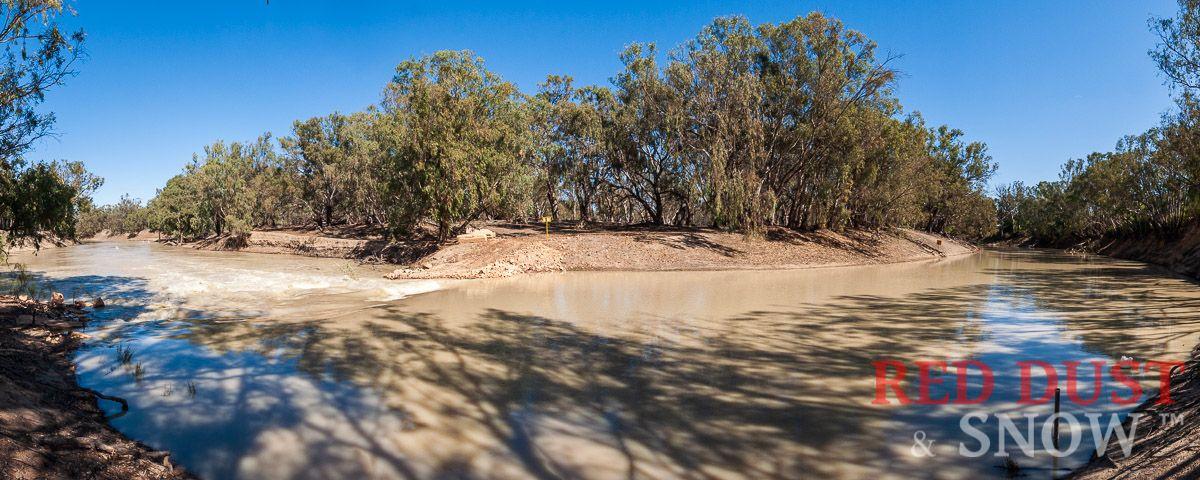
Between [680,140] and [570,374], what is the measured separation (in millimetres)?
26729

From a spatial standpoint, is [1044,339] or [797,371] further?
[1044,339]

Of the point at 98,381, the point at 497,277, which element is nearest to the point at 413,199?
the point at 497,277

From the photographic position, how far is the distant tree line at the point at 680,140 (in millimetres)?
25078

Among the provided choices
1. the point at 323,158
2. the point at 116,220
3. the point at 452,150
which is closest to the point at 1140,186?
the point at 452,150

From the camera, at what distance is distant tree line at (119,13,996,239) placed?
2508cm

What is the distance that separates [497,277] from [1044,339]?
605 inches

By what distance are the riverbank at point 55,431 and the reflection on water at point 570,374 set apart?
0.32 m

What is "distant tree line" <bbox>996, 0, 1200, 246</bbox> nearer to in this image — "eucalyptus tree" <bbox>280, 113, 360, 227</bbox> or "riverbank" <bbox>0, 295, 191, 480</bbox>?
"riverbank" <bbox>0, 295, 191, 480</bbox>

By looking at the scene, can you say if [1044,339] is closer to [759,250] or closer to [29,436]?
[29,436]

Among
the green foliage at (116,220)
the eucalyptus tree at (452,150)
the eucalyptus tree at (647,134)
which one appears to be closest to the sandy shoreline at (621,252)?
the eucalyptus tree at (452,150)

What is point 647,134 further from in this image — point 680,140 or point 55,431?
point 55,431

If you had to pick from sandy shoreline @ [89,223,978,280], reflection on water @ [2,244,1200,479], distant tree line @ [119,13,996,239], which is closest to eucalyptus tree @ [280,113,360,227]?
distant tree line @ [119,13,996,239]

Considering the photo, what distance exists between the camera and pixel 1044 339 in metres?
8.76

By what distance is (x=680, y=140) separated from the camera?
104 feet
